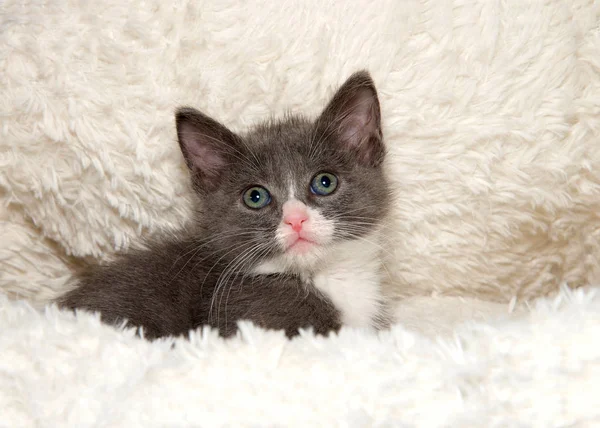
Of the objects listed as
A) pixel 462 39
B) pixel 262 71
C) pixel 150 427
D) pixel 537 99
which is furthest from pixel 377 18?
pixel 150 427

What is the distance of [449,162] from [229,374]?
1.04 m

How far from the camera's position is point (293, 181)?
62.0 inches

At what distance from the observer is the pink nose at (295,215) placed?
148cm

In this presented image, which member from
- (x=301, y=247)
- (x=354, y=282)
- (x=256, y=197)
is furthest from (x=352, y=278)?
(x=256, y=197)

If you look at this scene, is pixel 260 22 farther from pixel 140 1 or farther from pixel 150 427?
pixel 150 427

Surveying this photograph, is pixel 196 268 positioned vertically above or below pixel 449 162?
below

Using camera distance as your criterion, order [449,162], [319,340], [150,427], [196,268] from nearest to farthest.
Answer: [150,427]
[319,340]
[196,268]
[449,162]

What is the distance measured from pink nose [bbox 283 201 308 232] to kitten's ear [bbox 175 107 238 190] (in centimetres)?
26

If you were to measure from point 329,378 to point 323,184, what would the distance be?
685 mm

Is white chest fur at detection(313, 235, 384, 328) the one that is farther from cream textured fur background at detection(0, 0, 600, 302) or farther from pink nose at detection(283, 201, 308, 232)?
cream textured fur background at detection(0, 0, 600, 302)

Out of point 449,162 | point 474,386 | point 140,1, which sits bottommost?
point 474,386

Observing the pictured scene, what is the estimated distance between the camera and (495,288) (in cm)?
197

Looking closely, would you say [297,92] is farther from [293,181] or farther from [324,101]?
[293,181]

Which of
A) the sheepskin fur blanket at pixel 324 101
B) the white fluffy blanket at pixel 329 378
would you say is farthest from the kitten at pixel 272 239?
the white fluffy blanket at pixel 329 378
